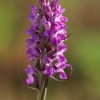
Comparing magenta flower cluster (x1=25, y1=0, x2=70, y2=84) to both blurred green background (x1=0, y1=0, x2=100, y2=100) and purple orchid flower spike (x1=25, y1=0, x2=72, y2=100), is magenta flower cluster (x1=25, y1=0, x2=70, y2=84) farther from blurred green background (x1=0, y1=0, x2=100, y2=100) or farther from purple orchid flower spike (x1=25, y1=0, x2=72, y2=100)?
blurred green background (x1=0, y1=0, x2=100, y2=100)

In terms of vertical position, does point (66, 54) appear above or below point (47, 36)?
above

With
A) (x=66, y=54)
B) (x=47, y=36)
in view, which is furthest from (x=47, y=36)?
(x=66, y=54)

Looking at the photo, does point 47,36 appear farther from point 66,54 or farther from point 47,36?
point 66,54

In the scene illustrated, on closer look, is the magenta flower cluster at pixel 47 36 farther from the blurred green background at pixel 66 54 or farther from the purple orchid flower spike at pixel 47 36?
the blurred green background at pixel 66 54

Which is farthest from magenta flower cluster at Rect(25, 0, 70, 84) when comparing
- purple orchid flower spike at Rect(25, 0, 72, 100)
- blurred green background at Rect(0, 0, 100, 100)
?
blurred green background at Rect(0, 0, 100, 100)
